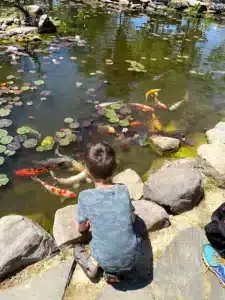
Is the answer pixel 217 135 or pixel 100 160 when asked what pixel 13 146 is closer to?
pixel 100 160

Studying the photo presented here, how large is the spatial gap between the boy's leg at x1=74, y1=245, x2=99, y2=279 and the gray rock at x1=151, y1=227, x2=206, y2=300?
0.55 metres

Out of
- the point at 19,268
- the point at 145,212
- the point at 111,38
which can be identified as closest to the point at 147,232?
the point at 145,212

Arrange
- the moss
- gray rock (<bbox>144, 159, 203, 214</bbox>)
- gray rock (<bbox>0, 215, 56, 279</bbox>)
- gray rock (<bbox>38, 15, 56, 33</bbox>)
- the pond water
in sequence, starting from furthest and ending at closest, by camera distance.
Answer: gray rock (<bbox>38, 15, 56, 33</bbox>) < the moss < the pond water < gray rock (<bbox>144, 159, 203, 214</bbox>) < gray rock (<bbox>0, 215, 56, 279</bbox>)

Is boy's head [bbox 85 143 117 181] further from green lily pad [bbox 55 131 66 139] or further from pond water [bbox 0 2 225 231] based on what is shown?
green lily pad [bbox 55 131 66 139]

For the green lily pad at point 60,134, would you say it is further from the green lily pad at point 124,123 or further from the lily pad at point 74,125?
the green lily pad at point 124,123

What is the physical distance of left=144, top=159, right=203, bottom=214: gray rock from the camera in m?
3.41

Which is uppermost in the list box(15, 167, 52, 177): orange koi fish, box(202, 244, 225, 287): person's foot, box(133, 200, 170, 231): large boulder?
box(133, 200, 170, 231): large boulder

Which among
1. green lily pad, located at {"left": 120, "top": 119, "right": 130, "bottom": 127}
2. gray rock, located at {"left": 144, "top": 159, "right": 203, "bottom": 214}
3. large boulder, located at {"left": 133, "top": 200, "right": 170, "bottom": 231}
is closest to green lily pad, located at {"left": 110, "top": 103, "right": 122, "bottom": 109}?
green lily pad, located at {"left": 120, "top": 119, "right": 130, "bottom": 127}

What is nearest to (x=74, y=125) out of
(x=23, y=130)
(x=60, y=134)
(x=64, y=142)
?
(x=60, y=134)

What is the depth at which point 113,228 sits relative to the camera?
7.84 feet

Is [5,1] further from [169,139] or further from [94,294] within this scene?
[94,294]

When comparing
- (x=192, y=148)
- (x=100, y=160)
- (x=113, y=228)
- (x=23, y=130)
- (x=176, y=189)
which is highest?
(x=100, y=160)

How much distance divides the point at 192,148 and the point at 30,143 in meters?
2.86

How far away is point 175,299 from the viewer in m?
2.48
